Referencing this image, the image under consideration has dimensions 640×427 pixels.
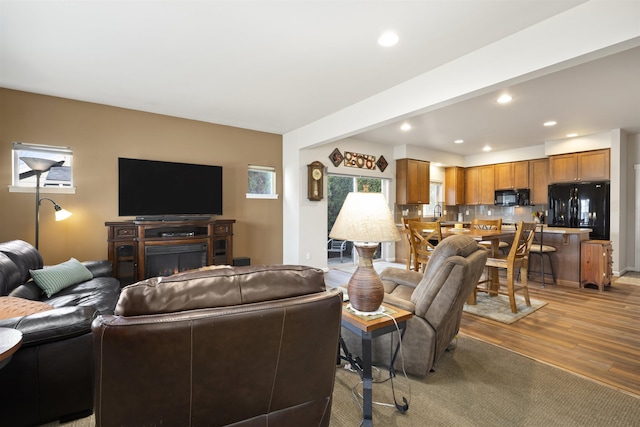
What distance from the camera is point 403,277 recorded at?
9.57 ft

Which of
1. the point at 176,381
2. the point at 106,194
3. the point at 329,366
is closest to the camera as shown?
the point at 176,381

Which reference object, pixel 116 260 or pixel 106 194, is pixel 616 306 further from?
pixel 106 194

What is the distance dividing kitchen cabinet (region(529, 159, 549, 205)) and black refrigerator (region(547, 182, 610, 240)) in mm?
486

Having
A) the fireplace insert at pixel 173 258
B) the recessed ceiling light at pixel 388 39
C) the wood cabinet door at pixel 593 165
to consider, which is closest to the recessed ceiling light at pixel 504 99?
the recessed ceiling light at pixel 388 39

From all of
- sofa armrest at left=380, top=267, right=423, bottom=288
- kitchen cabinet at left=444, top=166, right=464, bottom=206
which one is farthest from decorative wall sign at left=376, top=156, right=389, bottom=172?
sofa armrest at left=380, top=267, right=423, bottom=288

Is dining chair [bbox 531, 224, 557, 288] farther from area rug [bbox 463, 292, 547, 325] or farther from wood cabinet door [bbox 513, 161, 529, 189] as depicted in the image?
wood cabinet door [bbox 513, 161, 529, 189]

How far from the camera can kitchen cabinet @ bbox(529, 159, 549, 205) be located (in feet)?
21.4

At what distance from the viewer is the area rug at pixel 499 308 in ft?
10.6

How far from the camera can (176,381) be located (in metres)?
0.95

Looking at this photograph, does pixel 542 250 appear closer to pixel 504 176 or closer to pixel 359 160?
pixel 504 176

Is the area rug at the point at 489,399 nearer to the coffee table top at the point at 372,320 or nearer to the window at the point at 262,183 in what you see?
the coffee table top at the point at 372,320

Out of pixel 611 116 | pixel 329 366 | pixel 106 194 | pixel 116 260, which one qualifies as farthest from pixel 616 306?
pixel 106 194

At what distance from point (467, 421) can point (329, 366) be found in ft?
3.61

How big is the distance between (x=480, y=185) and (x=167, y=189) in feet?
23.7
